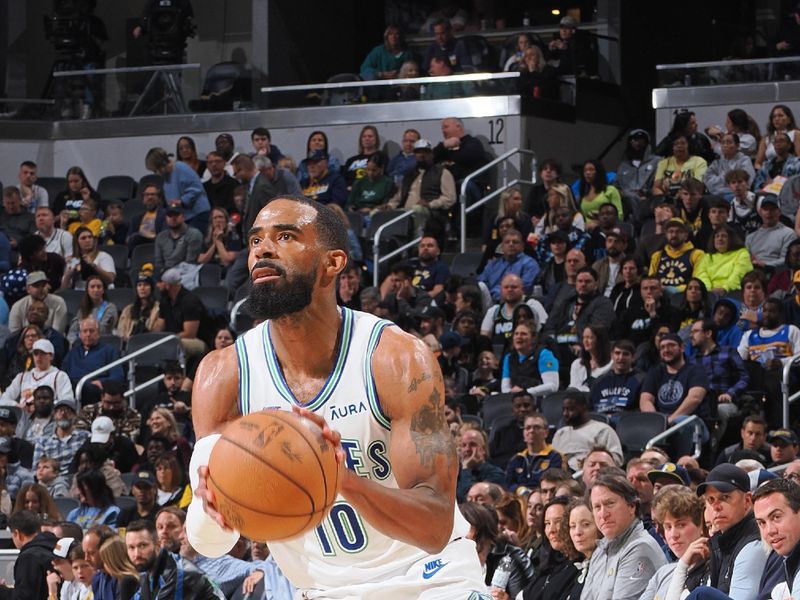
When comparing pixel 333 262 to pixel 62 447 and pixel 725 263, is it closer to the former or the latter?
pixel 62 447

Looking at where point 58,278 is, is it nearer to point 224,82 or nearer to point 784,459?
point 224,82

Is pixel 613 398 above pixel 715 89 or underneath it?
underneath

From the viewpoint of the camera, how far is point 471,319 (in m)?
13.7

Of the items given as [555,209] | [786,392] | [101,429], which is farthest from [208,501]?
[555,209]

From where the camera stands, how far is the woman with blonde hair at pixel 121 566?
32.0 ft

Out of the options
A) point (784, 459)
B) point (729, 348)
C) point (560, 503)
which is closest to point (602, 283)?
point (729, 348)

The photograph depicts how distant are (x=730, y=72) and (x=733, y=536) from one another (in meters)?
10.7

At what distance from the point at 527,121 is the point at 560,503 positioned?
393 inches

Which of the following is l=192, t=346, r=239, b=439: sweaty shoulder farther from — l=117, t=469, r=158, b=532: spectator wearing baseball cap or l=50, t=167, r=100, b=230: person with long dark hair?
l=50, t=167, r=100, b=230: person with long dark hair

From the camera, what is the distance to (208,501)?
13.9ft

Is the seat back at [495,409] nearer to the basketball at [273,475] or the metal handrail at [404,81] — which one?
the metal handrail at [404,81]

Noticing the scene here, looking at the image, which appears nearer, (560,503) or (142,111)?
(560,503)

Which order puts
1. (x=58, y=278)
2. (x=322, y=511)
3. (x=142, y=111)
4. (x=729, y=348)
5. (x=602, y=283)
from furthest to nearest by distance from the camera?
(x=142, y=111), (x=58, y=278), (x=602, y=283), (x=729, y=348), (x=322, y=511)

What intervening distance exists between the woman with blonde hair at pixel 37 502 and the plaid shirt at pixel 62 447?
173 cm
